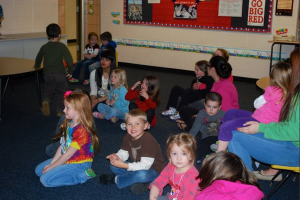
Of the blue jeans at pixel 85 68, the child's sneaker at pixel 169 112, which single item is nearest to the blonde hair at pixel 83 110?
the child's sneaker at pixel 169 112

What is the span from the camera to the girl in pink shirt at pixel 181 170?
96.5 inches

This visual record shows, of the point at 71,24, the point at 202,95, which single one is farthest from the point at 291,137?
the point at 71,24

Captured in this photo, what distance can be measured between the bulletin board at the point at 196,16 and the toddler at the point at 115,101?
3223 mm

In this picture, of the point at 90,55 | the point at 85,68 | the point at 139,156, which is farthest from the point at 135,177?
the point at 90,55

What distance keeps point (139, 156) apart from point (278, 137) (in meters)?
1.06

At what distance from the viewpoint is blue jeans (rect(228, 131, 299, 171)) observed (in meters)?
2.50

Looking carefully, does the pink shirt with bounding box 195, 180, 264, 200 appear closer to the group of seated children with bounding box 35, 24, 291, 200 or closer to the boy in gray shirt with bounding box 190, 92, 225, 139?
the group of seated children with bounding box 35, 24, 291, 200

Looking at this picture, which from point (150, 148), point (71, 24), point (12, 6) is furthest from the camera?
point (71, 24)

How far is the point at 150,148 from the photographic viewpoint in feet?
9.73

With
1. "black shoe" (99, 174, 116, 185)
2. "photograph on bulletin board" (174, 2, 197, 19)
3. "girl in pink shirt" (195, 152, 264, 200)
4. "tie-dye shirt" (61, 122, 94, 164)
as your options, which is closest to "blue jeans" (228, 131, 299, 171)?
"girl in pink shirt" (195, 152, 264, 200)

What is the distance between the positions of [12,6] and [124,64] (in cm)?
261

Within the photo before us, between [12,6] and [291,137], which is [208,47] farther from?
[291,137]

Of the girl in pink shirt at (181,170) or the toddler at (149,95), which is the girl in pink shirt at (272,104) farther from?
the toddler at (149,95)

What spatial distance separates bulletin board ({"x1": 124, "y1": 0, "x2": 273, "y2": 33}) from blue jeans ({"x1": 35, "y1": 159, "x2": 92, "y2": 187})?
191 inches
